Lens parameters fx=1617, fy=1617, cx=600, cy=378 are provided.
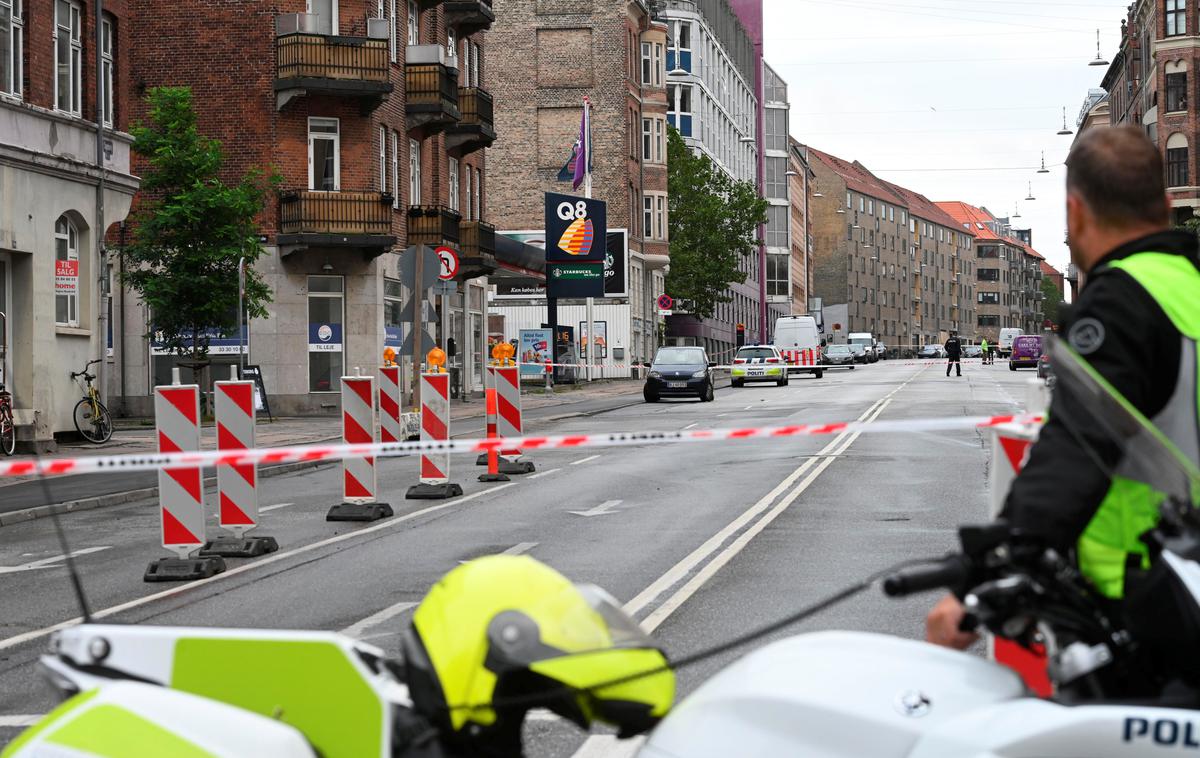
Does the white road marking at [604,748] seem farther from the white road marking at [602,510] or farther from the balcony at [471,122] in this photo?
the balcony at [471,122]

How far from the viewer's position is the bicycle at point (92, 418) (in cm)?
2584

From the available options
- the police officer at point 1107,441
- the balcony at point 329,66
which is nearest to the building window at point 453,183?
the balcony at point 329,66

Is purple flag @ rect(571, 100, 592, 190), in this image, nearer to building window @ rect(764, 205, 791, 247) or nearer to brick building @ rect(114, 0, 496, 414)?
brick building @ rect(114, 0, 496, 414)

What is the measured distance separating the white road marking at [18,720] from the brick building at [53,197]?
1875 centimetres

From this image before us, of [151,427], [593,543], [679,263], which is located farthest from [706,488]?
[679,263]

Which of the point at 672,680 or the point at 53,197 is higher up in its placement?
the point at 53,197

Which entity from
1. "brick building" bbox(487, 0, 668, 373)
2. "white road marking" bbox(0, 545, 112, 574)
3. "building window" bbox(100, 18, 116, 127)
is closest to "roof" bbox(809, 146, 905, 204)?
"brick building" bbox(487, 0, 668, 373)

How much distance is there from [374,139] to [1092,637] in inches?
1571

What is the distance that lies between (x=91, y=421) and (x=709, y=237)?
48.7m

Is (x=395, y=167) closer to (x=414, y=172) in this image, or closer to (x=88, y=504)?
(x=414, y=172)

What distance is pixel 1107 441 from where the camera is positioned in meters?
2.50

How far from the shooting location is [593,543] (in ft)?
39.0

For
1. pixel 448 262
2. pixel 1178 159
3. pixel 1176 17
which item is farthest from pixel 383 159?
pixel 1176 17

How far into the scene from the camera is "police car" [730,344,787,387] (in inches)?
2165
